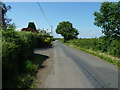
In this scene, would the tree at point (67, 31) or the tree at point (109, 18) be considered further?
the tree at point (67, 31)

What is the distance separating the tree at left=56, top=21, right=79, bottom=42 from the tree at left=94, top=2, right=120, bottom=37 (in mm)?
47468

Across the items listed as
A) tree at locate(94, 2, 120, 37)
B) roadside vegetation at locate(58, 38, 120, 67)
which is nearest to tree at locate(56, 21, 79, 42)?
roadside vegetation at locate(58, 38, 120, 67)

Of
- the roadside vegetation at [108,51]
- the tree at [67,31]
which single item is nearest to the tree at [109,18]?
the roadside vegetation at [108,51]

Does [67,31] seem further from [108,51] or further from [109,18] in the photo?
[108,51]

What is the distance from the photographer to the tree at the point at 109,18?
1795 cm

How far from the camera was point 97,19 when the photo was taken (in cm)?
2000

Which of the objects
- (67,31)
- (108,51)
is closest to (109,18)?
(108,51)

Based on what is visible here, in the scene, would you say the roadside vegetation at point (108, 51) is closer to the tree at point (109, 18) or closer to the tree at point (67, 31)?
the tree at point (109, 18)

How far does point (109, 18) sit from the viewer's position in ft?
60.4

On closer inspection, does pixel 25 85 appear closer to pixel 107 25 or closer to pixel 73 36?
pixel 107 25

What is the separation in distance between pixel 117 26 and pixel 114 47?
14.9 ft

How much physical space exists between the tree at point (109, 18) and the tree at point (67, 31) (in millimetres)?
47468

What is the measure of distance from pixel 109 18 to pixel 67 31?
52.3m

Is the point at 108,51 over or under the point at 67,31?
under
